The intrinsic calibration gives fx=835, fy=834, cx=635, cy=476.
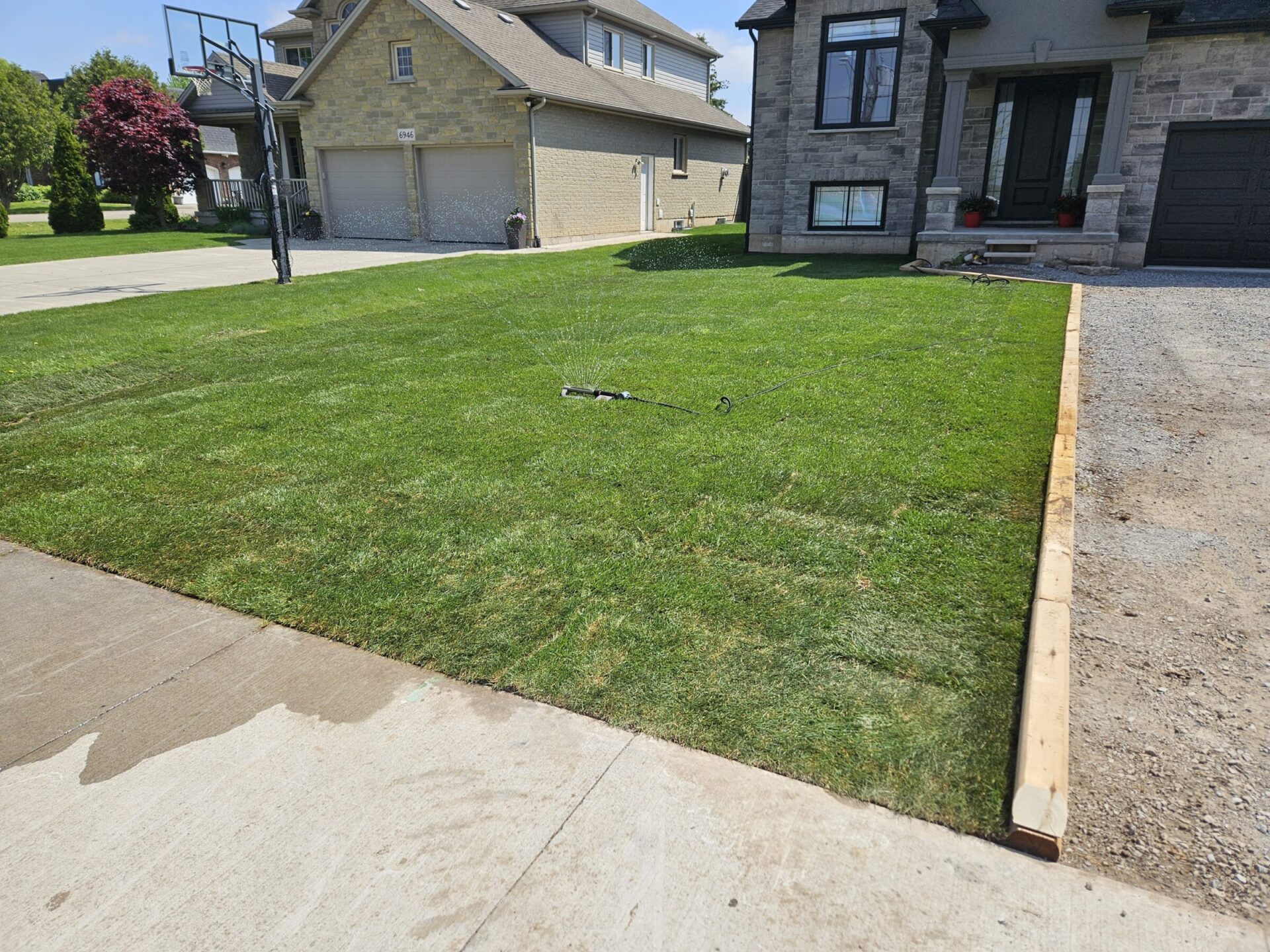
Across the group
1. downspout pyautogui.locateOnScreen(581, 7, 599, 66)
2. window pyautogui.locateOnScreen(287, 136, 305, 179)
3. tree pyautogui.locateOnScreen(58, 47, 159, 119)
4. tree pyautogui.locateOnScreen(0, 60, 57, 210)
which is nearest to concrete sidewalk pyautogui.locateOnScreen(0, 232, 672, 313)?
window pyautogui.locateOnScreen(287, 136, 305, 179)

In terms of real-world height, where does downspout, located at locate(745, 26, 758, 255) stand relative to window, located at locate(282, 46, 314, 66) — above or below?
below

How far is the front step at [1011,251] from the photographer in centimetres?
1349

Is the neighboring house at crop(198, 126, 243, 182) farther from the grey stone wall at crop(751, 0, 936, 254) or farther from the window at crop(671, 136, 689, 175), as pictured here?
the grey stone wall at crop(751, 0, 936, 254)

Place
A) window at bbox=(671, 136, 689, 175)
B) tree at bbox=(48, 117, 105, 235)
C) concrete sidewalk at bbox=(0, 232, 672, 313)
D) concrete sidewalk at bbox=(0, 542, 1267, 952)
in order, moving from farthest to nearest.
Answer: window at bbox=(671, 136, 689, 175), tree at bbox=(48, 117, 105, 235), concrete sidewalk at bbox=(0, 232, 672, 313), concrete sidewalk at bbox=(0, 542, 1267, 952)

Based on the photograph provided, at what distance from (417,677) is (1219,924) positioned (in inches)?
95.2

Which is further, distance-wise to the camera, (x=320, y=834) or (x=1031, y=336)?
(x=1031, y=336)

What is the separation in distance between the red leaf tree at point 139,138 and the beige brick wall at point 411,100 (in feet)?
22.7

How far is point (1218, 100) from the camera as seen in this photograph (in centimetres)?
1251

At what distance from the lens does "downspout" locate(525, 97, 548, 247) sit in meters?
19.2

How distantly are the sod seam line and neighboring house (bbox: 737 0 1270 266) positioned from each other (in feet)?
36.6

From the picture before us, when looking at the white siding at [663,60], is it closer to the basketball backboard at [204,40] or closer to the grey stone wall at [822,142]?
the grey stone wall at [822,142]

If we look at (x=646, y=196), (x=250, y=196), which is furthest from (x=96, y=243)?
(x=646, y=196)

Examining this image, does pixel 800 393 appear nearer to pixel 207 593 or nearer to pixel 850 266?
pixel 207 593

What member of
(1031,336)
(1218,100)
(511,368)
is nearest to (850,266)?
(1218,100)
